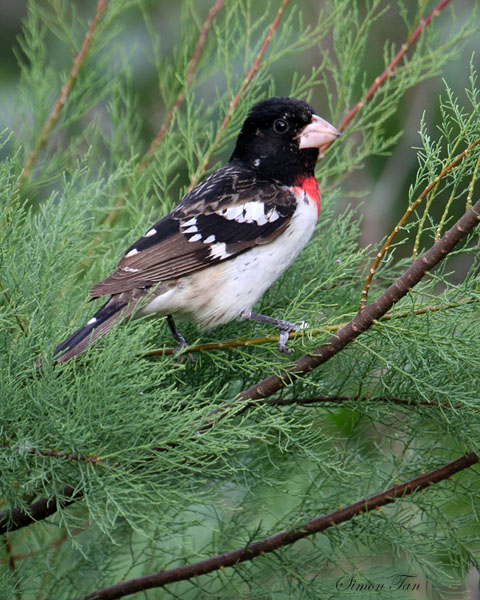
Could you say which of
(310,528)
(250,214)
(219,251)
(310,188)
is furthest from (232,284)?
(310,528)

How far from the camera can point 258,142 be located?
7.54 feet

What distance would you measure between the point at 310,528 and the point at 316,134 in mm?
1107

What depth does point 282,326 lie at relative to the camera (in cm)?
162

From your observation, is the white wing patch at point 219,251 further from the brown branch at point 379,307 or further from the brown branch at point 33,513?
the brown branch at point 33,513

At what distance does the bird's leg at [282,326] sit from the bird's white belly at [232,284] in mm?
66

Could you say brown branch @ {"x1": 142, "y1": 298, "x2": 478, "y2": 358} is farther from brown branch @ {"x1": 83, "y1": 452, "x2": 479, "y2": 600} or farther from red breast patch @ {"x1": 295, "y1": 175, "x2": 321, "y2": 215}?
red breast patch @ {"x1": 295, "y1": 175, "x2": 321, "y2": 215}

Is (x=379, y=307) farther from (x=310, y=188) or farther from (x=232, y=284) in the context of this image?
(x=310, y=188)

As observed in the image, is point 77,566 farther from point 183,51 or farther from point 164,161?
point 183,51

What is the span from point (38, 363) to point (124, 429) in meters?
0.21

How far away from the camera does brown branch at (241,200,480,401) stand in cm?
121

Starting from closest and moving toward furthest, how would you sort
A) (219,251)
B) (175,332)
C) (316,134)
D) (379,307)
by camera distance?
(379,307), (175,332), (219,251), (316,134)

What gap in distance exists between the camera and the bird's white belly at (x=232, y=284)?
186 centimetres

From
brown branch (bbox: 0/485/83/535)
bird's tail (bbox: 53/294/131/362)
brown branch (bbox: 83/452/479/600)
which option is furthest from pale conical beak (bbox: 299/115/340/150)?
brown branch (bbox: 0/485/83/535)

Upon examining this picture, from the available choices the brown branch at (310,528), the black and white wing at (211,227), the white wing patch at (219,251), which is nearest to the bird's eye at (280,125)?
the black and white wing at (211,227)
